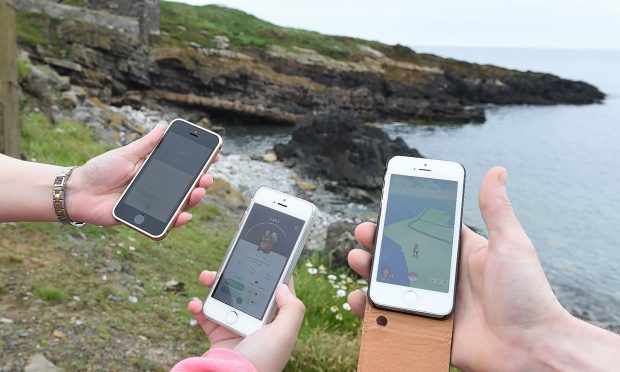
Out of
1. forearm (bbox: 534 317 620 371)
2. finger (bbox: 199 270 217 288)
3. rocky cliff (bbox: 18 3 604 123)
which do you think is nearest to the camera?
forearm (bbox: 534 317 620 371)

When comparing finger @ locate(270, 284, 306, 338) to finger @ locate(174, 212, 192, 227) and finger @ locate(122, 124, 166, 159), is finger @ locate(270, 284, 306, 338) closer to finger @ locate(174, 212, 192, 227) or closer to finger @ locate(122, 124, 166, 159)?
finger @ locate(174, 212, 192, 227)

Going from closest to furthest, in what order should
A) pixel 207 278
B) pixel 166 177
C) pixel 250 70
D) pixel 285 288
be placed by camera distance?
1. pixel 285 288
2. pixel 207 278
3. pixel 166 177
4. pixel 250 70

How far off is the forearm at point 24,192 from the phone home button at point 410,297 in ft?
6.71

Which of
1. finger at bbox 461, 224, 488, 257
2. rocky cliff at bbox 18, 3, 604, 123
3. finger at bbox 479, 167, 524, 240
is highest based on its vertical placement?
finger at bbox 479, 167, 524, 240

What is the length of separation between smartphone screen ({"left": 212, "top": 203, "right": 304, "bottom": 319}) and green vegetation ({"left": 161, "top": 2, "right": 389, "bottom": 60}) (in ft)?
130

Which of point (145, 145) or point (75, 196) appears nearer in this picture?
point (75, 196)

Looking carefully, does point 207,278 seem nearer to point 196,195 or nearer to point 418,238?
point 196,195

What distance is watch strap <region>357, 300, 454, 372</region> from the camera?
95.9 inches

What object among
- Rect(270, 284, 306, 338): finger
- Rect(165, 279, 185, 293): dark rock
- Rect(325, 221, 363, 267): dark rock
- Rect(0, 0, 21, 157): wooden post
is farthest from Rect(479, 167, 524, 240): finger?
Rect(0, 0, 21, 157): wooden post

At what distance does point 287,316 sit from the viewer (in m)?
2.51

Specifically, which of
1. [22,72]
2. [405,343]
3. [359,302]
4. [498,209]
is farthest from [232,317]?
[22,72]

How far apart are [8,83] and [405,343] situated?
7.73 meters

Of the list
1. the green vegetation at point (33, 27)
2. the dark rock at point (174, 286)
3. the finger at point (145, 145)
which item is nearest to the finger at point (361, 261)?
the finger at point (145, 145)

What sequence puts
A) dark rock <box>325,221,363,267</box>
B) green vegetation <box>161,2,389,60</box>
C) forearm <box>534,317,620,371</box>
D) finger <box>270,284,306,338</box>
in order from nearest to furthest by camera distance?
forearm <box>534,317,620,371</box> → finger <box>270,284,306,338</box> → dark rock <box>325,221,363,267</box> → green vegetation <box>161,2,389,60</box>
